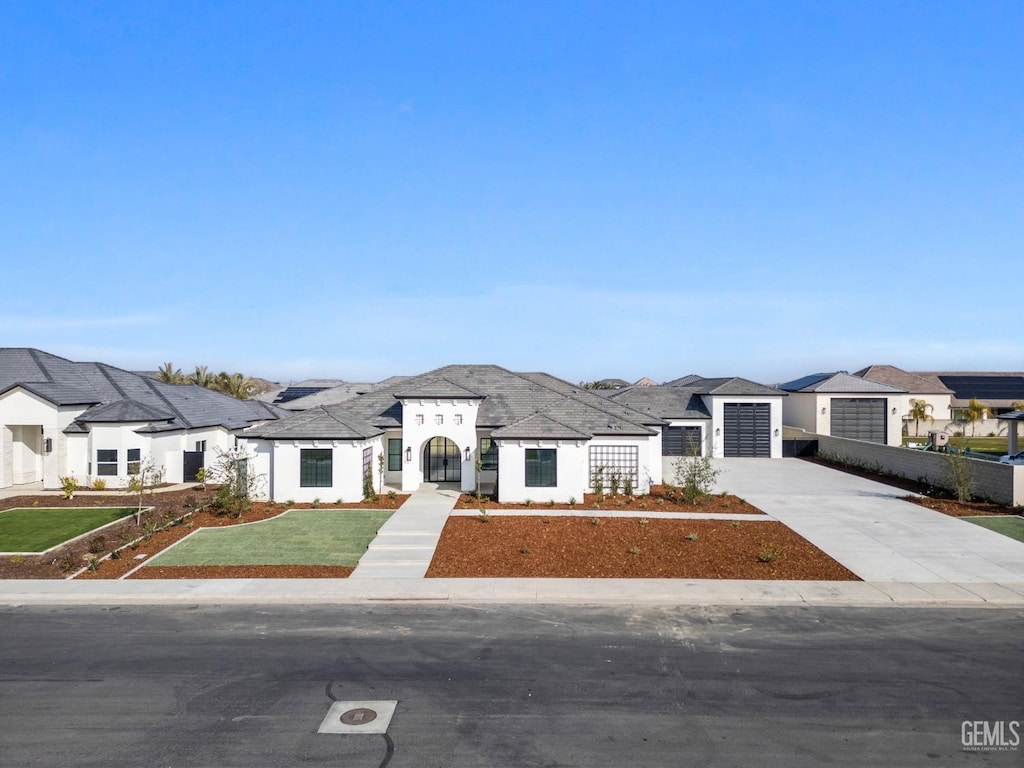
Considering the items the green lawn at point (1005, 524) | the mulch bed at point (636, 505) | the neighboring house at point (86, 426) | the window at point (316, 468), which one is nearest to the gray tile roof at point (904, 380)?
the green lawn at point (1005, 524)

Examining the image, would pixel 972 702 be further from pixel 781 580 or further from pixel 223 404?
pixel 223 404

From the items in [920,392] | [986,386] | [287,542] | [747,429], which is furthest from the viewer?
[986,386]

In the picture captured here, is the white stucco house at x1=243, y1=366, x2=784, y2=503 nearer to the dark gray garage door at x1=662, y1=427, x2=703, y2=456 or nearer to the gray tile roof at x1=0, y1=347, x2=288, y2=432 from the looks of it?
the gray tile roof at x1=0, y1=347, x2=288, y2=432

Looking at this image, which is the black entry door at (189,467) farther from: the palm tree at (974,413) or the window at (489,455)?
the palm tree at (974,413)

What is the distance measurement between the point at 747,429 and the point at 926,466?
13197 millimetres

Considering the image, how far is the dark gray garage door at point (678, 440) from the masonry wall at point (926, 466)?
26.1ft

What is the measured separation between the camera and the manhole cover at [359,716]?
30.2 feet

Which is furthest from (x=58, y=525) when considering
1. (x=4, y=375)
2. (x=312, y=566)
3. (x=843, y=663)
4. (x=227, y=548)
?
(x=843, y=663)

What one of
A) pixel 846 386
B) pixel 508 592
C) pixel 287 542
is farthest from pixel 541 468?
pixel 846 386

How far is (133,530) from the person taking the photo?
21.0 meters

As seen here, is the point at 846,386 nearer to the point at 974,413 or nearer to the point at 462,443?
the point at 974,413

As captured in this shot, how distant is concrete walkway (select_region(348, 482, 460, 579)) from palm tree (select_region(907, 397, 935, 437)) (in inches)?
2356

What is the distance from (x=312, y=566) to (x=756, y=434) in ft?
110

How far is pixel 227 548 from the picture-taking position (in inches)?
746
